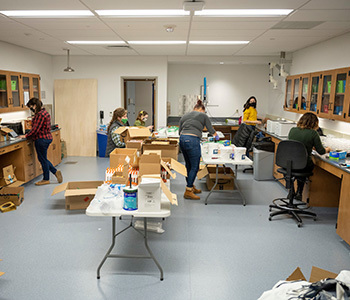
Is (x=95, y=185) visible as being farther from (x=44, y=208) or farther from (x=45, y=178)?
(x=45, y=178)

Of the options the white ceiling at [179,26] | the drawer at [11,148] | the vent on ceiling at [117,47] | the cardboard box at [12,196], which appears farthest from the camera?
the vent on ceiling at [117,47]

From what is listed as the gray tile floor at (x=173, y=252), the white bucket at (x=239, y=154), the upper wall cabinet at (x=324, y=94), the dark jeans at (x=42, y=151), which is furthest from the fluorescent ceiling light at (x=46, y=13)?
the upper wall cabinet at (x=324, y=94)

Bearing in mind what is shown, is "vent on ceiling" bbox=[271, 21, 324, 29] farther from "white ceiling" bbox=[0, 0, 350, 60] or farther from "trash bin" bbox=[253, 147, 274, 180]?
"trash bin" bbox=[253, 147, 274, 180]

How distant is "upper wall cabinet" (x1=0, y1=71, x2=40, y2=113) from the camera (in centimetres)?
558

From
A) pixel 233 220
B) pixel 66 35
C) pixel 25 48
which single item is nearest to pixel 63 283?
pixel 233 220

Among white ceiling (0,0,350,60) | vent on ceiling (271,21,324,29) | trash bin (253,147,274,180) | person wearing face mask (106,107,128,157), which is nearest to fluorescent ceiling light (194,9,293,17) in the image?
white ceiling (0,0,350,60)

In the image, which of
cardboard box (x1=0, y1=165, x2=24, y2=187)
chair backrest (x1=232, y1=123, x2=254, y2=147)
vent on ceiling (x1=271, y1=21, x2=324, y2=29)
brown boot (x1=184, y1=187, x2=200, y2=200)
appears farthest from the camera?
chair backrest (x1=232, y1=123, x2=254, y2=147)

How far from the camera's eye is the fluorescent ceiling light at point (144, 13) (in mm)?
3461

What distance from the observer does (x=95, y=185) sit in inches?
179

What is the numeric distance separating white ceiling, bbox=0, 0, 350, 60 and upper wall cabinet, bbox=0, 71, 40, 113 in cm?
63

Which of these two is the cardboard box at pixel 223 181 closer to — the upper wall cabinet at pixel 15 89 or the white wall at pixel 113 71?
the white wall at pixel 113 71

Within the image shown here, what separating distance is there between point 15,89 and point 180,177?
3.59m

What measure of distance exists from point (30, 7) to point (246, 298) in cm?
354

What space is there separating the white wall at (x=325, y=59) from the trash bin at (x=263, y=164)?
43.7 inches
